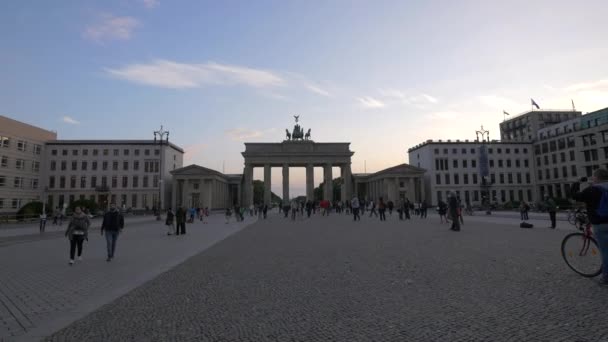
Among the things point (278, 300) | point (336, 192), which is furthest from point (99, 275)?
point (336, 192)

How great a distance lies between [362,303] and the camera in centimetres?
583

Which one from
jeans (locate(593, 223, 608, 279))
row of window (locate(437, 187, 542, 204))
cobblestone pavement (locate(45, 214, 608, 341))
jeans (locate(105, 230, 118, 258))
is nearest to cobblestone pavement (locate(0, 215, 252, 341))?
jeans (locate(105, 230, 118, 258))

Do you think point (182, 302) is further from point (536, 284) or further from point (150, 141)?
point (150, 141)

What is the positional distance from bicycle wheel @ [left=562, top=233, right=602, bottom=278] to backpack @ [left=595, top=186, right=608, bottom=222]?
0.96m

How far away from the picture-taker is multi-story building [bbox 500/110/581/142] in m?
97.2

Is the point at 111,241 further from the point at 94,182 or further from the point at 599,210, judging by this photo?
the point at 94,182

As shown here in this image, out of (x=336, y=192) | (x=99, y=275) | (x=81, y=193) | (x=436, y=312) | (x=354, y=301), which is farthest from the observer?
(x=336, y=192)

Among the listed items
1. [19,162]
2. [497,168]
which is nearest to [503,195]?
[497,168]

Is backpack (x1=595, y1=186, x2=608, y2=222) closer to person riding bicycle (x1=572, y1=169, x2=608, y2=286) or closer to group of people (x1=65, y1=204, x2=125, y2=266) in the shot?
person riding bicycle (x1=572, y1=169, x2=608, y2=286)

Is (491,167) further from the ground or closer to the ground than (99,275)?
further from the ground

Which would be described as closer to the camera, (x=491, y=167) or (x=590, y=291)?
(x=590, y=291)

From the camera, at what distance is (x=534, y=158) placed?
89.9 metres

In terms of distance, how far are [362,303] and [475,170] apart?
95.3m

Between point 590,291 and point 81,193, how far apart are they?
3753 inches
